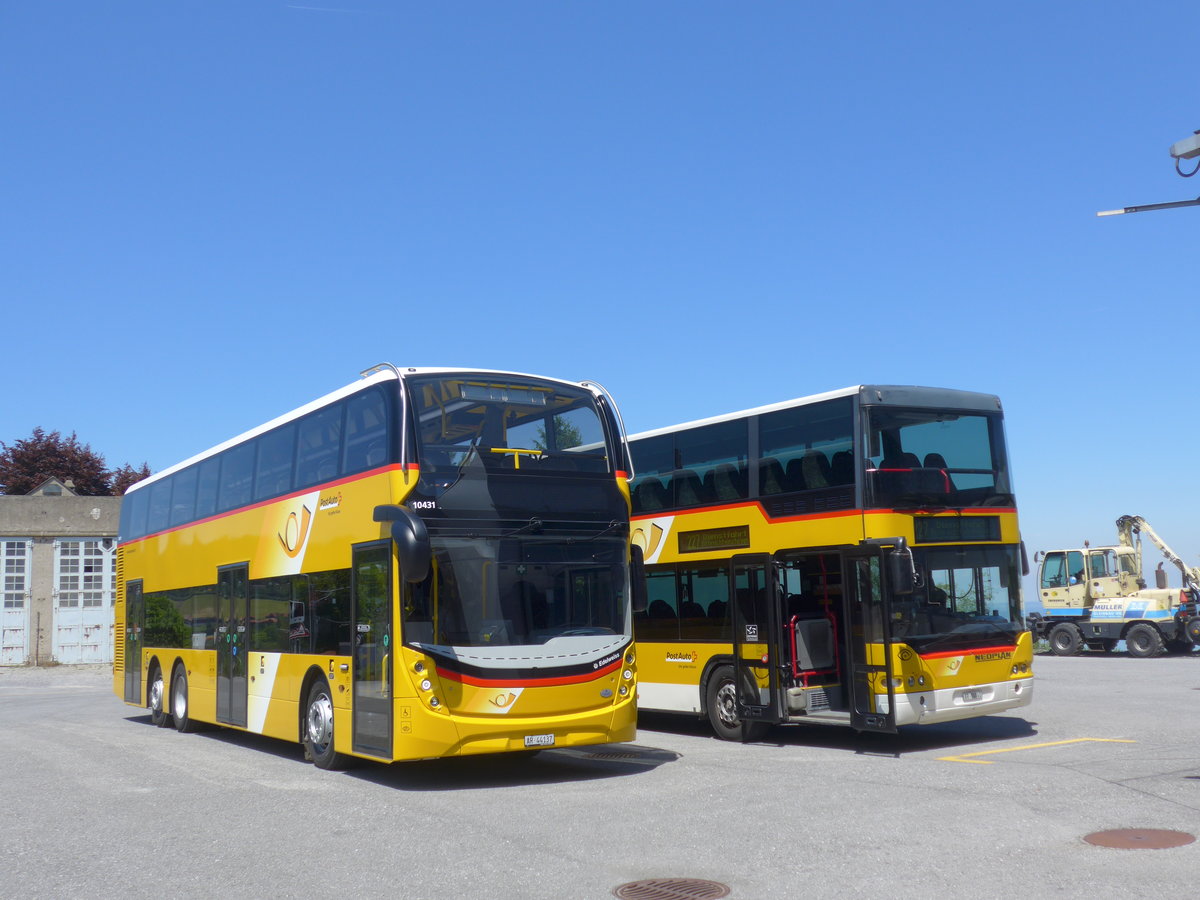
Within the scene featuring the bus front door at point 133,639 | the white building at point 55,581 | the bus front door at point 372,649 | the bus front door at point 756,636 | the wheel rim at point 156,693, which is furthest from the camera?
the white building at point 55,581

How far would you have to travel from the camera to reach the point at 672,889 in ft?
22.7

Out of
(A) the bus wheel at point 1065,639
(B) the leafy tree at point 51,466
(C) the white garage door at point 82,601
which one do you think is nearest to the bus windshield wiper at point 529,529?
(A) the bus wheel at point 1065,639

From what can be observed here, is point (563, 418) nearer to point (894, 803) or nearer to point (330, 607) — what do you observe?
point (330, 607)

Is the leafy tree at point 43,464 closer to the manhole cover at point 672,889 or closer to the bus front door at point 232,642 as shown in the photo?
the bus front door at point 232,642

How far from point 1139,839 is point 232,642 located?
461 inches

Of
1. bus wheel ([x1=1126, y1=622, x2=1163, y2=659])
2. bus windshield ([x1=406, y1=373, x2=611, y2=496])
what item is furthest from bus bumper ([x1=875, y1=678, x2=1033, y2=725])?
bus wheel ([x1=1126, y1=622, x2=1163, y2=659])

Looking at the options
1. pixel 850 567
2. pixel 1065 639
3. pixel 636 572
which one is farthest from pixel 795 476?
pixel 1065 639

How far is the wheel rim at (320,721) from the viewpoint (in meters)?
12.9

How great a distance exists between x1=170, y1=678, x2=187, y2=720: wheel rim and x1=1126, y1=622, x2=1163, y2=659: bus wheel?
2369 cm

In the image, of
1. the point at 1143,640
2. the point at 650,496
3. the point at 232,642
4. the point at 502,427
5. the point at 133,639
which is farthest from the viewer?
the point at 1143,640

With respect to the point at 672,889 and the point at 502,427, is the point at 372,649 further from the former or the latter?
the point at 672,889

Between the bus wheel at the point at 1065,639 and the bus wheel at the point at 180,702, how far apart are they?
23.5 meters

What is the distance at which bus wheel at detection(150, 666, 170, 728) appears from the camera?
19.5 m

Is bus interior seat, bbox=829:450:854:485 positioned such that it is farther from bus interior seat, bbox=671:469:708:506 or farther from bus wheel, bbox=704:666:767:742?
bus wheel, bbox=704:666:767:742
